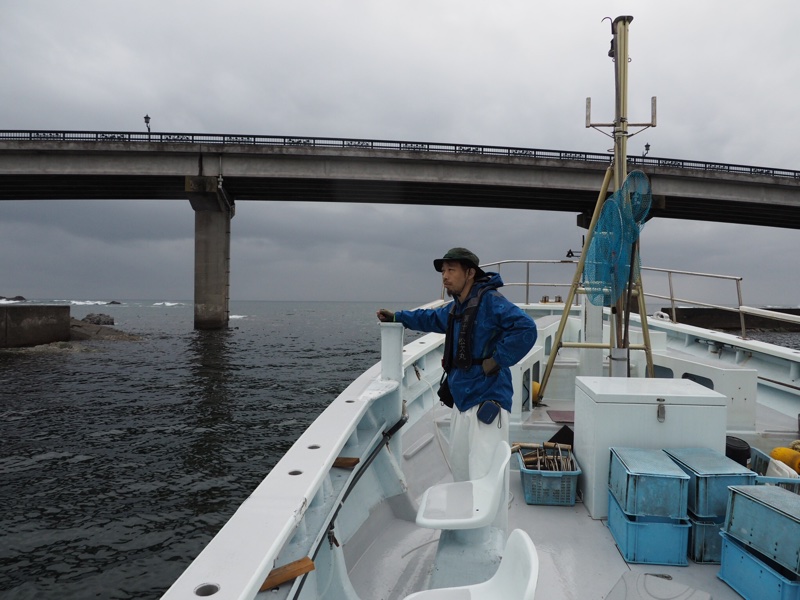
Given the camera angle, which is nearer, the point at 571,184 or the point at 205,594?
the point at 205,594


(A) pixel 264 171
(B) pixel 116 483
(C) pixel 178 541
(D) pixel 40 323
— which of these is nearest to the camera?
(C) pixel 178 541

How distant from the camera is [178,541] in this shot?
17.6 feet

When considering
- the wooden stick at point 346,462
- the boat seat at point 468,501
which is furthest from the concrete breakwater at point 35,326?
the boat seat at point 468,501

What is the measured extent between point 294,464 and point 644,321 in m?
4.31

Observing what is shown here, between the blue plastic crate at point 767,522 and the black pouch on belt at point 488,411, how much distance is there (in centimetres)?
136

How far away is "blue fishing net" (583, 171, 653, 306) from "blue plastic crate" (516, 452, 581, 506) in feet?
7.13

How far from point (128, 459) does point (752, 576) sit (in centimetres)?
864

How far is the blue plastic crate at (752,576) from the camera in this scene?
89.4 inches

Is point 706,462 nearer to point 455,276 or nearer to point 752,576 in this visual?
point 752,576

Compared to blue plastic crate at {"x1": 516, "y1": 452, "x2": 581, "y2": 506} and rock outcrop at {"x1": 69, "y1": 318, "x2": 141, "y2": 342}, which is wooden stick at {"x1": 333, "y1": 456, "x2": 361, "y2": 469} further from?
rock outcrop at {"x1": 69, "y1": 318, "x2": 141, "y2": 342}

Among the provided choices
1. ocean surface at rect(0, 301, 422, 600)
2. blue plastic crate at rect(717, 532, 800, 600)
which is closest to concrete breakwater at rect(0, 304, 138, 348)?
ocean surface at rect(0, 301, 422, 600)

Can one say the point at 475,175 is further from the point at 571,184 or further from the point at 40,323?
the point at 40,323

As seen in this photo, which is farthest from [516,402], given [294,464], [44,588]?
[44,588]

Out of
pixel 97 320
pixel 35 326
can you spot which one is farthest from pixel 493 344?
pixel 97 320
